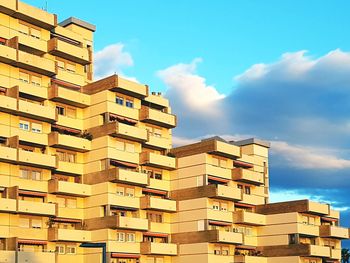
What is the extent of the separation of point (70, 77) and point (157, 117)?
13143 mm

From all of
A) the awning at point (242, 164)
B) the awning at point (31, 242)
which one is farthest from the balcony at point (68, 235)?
the awning at point (242, 164)

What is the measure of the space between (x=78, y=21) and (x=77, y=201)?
24710 mm

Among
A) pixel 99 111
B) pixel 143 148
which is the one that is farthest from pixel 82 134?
pixel 143 148

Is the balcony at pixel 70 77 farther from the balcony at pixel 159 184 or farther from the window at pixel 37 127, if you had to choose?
the balcony at pixel 159 184

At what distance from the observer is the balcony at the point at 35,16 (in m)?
79.3

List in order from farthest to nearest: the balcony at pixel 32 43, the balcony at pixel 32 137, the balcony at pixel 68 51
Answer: the balcony at pixel 68 51
the balcony at pixel 32 43
the balcony at pixel 32 137

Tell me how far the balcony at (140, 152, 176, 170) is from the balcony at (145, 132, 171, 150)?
1834 millimetres

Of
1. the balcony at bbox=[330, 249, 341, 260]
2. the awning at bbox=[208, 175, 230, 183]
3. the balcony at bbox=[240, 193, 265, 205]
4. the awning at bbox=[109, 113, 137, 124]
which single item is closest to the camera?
the awning at bbox=[109, 113, 137, 124]

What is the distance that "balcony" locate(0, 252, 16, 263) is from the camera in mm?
68750

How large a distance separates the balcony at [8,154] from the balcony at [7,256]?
1004 cm

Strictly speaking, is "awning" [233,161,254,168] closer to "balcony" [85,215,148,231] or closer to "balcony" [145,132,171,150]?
"balcony" [145,132,171,150]

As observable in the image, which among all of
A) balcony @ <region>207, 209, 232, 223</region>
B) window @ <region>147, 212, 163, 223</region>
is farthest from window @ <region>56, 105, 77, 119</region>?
balcony @ <region>207, 209, 232, 223</region>

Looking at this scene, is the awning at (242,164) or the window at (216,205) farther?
the awning at (242,164)

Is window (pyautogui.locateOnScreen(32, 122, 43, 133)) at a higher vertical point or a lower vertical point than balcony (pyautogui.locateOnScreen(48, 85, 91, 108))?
lower
